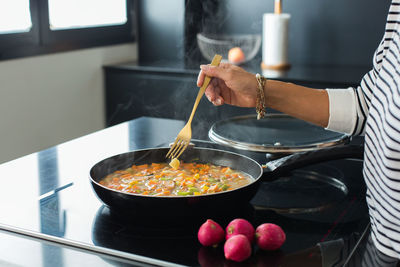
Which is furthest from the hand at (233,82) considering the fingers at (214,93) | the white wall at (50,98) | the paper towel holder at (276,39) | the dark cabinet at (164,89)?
the paper towel holder at (276,39)

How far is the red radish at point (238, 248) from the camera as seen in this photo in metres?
0.90

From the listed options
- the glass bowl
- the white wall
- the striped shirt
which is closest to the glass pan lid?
the striped shirt

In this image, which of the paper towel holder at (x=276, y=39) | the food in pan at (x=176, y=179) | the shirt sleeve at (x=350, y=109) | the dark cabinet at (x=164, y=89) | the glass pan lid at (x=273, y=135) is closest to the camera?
the food in pan at (x=176, y=179)

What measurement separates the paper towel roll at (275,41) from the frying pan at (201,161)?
1988mm

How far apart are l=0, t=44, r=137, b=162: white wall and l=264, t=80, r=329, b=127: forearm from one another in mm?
1756

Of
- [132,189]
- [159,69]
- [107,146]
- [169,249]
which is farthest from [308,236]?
[159,69]

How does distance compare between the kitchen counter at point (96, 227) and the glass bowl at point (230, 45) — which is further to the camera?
the glass bowl at point (230, 45)

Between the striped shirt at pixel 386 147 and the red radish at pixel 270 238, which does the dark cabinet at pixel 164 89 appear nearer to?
the striped shirt at pixel 386 147

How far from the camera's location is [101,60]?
3.40m

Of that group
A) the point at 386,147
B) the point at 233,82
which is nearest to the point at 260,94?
the point at 233,82

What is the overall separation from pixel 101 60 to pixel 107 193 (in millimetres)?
2487

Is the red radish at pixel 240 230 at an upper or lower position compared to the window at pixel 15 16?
lower

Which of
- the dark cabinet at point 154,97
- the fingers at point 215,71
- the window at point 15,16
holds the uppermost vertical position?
the window at point 15,16

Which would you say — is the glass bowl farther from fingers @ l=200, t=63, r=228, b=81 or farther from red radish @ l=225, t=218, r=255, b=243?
red radish @ l=225, t=218, r=255, b=243
